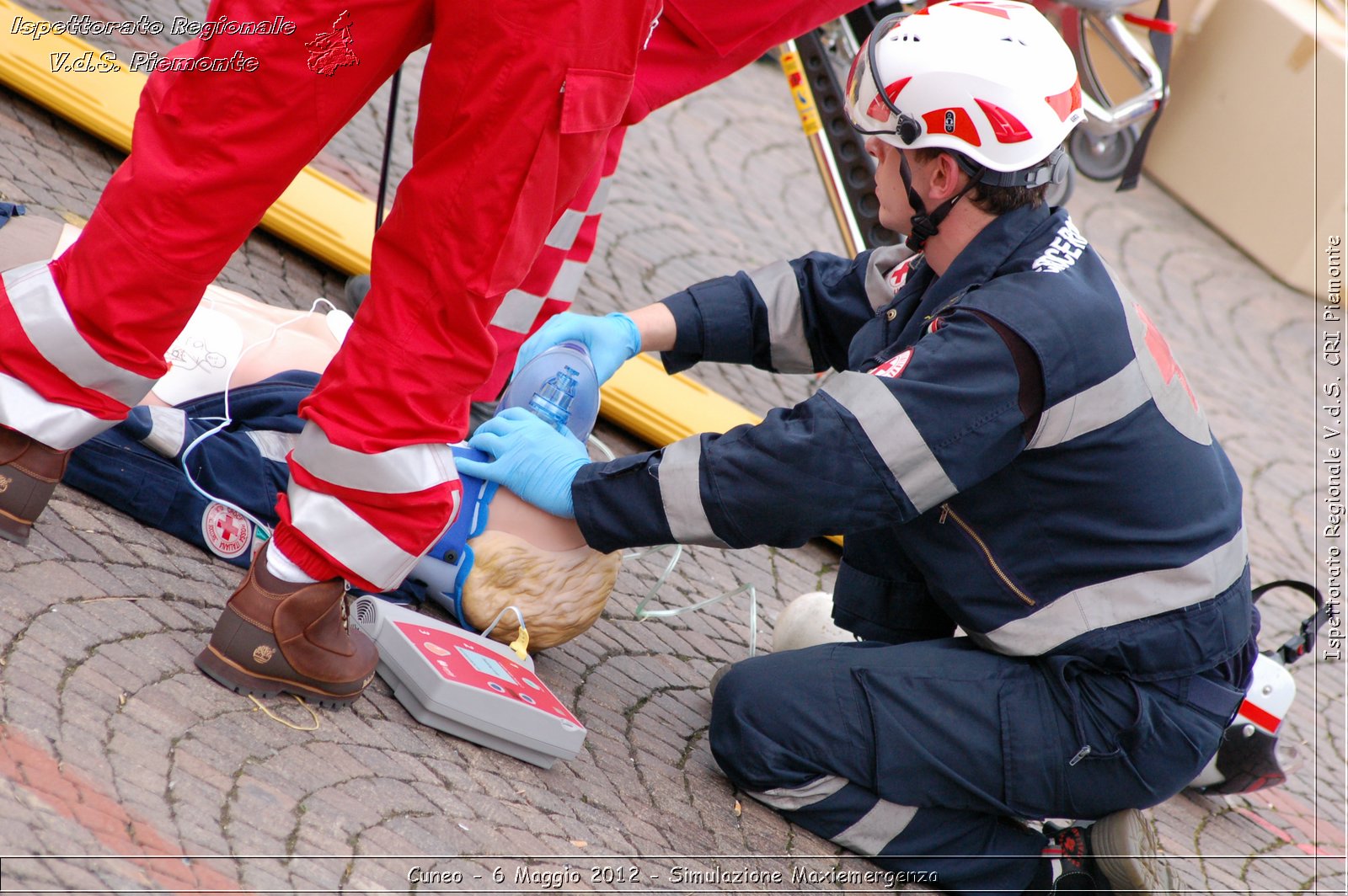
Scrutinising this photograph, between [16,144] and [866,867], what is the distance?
118 inches

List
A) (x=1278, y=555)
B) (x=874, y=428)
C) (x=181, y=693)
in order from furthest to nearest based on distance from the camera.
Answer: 1. (x=1278, y=555)
2. (x=874, y=428)
3. (x=181, y=693)

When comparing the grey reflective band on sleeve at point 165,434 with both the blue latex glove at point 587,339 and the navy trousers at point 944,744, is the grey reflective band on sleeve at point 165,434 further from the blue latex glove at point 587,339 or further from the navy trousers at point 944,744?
the navy trousers at point 944,744

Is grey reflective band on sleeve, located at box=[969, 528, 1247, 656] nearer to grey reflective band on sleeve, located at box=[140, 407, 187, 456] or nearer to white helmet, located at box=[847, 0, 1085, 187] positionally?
white helmet, located at box=[847, 0, 1085, 187]

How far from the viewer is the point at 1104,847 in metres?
2.67

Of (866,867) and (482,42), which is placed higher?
(482,42)

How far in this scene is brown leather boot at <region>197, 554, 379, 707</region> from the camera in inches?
82.1

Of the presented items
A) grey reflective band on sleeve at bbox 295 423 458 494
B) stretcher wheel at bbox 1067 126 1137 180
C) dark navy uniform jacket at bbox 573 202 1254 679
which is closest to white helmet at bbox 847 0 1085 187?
dark navy uniform jacket at bbox 573 202 1254 679

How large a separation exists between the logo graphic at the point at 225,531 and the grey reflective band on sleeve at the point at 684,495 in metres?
0.82

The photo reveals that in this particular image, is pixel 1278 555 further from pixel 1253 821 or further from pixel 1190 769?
pixel 1190 769

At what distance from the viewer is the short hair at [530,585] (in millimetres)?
2605

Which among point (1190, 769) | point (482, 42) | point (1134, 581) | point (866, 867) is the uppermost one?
point (482, 42)

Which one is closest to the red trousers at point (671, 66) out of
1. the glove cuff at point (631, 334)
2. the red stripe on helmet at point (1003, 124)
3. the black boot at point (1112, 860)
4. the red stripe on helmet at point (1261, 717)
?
the glove cuff at point (631, 334)

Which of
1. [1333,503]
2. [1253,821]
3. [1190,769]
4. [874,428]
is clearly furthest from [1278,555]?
[874,428]

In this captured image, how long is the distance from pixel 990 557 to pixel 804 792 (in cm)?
61
